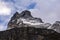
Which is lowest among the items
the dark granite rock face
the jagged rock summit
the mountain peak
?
the dark granite rock face

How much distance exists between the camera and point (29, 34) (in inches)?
3290

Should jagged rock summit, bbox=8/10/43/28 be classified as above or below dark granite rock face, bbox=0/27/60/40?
above

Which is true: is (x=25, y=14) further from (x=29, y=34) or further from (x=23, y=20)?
(x=29, y=34)

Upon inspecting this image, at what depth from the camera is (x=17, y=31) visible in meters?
85.3

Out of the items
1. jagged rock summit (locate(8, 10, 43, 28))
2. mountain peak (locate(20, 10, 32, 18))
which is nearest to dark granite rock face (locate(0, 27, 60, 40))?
jagged rock summit (locate(8, 10, 43, 28))

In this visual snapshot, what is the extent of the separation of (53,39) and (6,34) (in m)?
18.1

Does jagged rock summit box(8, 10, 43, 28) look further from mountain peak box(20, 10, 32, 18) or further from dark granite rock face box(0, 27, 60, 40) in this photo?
dark granite rock face box(0, 27, 60, 40)

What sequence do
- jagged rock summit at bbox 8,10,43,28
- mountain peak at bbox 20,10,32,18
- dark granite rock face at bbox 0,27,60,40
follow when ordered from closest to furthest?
dark granite rock face at bbox 0,27,60,40 → jagged rock summit at bbox 8,10,43,28 → mountain peak at bbox 20,10,32,18

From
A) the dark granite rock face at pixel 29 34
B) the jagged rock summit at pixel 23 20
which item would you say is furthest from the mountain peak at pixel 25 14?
the dark granite rock face at pixel 29 34

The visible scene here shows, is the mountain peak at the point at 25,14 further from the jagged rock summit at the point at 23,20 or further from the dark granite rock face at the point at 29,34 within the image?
the dark granite rock face at the point at 29,34

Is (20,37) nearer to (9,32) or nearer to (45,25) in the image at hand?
(9,32)

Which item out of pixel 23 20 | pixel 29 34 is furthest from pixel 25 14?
pixel 29 34

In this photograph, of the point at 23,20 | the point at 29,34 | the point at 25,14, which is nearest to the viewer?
the point at 29,34

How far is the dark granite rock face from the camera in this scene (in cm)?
8175
